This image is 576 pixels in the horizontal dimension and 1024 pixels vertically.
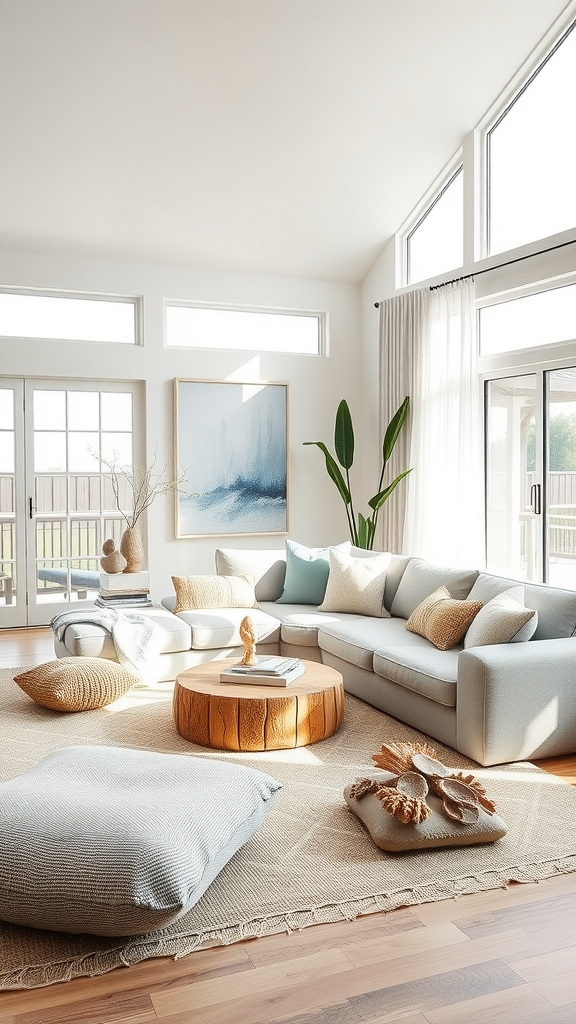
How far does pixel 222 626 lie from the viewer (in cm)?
483

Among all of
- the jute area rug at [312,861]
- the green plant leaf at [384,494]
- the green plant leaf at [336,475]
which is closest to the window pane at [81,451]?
the green plant leaf at [336,475]

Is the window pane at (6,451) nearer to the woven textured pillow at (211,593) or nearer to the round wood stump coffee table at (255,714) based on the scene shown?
the woven textured pillow at (211,593)

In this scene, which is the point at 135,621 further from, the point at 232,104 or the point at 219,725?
the point at 232,104

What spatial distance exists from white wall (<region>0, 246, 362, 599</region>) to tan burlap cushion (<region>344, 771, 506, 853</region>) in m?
4.28

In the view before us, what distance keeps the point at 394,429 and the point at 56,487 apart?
2709mm

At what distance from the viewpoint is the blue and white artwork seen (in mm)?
6789

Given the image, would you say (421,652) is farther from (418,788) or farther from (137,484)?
(137,484)

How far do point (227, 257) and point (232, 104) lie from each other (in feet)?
5.00

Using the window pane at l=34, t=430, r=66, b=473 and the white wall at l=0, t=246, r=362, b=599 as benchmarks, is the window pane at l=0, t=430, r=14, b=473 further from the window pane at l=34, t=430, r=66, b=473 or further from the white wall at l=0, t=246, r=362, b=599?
the white wall at l=0, t=246, r=362, b=599

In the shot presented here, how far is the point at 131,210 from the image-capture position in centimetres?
607

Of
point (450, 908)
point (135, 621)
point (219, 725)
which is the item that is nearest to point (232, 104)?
point (135, 621)

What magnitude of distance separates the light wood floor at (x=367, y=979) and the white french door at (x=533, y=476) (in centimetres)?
318

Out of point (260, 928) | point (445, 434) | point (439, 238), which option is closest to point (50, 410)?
point (445, 434)

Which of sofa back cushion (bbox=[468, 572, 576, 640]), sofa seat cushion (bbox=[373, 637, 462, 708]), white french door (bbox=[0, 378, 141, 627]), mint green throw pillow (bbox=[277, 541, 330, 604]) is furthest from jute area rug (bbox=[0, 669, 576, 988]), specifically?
white french door (bbox=[0, 378, 141, 627])
